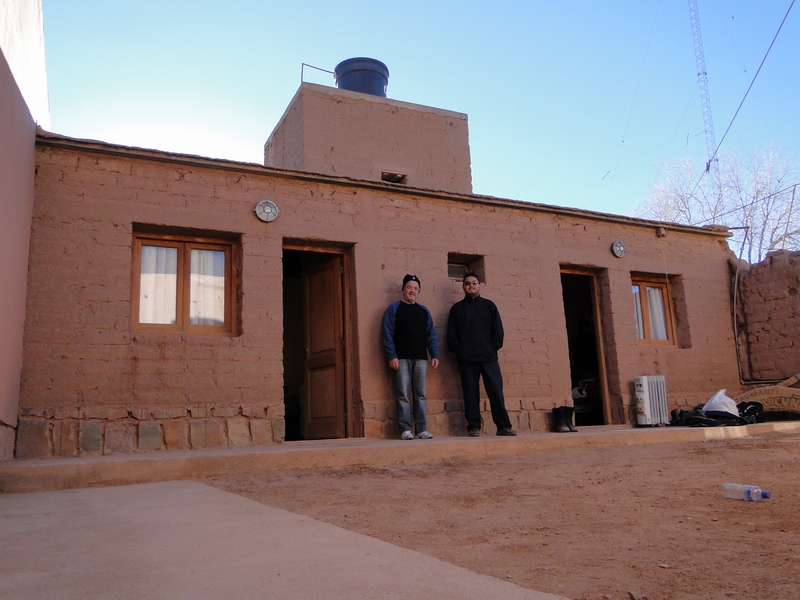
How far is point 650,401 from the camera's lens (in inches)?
353

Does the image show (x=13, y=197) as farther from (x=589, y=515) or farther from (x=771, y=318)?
(x=771, y=318)

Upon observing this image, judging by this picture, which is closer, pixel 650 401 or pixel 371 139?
pixel 650 401

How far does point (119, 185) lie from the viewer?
A: 6539 millimetres

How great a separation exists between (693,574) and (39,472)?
4.24 m

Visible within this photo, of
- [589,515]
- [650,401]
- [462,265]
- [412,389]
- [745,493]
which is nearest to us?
[589,515]

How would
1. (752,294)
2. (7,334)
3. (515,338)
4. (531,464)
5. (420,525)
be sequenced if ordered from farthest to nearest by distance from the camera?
(752,294) < (515,338) < (531,464) < (7,334) < (420,525)

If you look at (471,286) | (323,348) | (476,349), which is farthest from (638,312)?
(323,348)

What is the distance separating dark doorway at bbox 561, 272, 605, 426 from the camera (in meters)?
9.57

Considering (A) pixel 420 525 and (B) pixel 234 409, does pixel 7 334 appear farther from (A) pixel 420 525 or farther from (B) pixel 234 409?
(A) pixel 420 525

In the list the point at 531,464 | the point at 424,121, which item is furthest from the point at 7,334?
the point at 424,121

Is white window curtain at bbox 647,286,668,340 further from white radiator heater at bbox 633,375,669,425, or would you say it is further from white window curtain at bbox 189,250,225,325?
white window curtain at bbox 189,250,225,325

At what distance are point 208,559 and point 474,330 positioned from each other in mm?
5343

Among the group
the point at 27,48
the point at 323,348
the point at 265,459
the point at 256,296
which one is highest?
the point at 27,48

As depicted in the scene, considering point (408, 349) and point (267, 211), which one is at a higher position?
point (267, 211)
